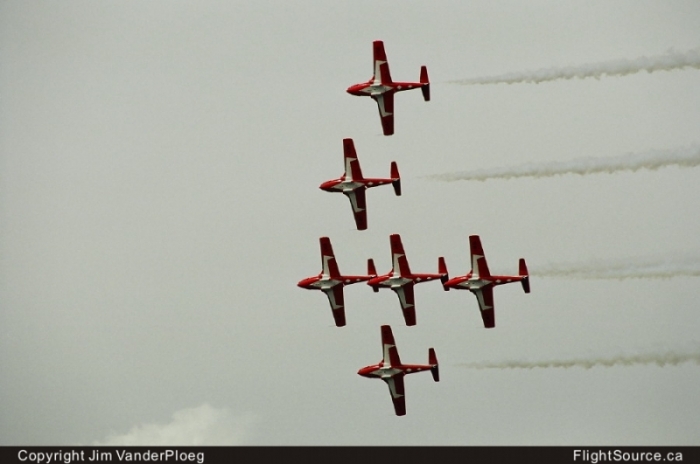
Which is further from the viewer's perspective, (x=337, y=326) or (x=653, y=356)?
(x=337, y=326)

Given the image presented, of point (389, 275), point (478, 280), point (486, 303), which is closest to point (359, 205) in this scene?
point (389, 275)

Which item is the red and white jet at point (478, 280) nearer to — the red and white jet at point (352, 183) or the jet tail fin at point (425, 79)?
the red and white jet at point (352, 183)

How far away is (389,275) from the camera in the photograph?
79000 mm

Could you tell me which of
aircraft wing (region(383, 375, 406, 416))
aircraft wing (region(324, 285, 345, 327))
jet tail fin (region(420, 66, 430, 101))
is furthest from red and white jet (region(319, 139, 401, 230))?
aircraft wing (region(383, 375, 406, 416))

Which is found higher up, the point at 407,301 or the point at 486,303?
the point at 407,301

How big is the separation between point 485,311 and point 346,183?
8.08 meters

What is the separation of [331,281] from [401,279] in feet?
11.3

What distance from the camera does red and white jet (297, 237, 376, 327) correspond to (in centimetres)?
8044

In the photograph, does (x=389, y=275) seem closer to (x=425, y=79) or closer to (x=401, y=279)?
(x=401, y=279)

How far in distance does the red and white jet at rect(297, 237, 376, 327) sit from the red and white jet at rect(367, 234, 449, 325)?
1.52 meters

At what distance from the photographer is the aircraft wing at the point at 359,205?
7981 centimetres
